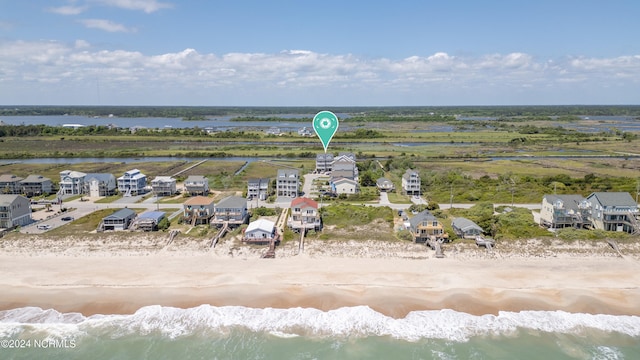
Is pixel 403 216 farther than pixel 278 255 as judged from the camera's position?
Yes

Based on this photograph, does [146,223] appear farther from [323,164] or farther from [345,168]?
[323,164]

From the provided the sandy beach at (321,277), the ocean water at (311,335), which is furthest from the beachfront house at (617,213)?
the ocean water at (311,335)

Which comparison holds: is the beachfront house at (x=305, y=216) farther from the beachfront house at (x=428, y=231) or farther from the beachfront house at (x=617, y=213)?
the beachfront house at (x=617, y=213)

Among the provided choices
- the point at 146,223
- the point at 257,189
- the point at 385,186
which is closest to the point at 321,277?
the point at 146,223

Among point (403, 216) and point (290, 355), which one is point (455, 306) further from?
point (403, 216)

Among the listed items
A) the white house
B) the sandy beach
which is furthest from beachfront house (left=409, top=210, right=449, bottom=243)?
the white house

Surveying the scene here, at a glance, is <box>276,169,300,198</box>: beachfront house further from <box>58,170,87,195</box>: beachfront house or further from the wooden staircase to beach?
<box>58,170,87,195</box>: beachfront house

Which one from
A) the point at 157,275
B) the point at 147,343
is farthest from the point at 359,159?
the point at 147,343
